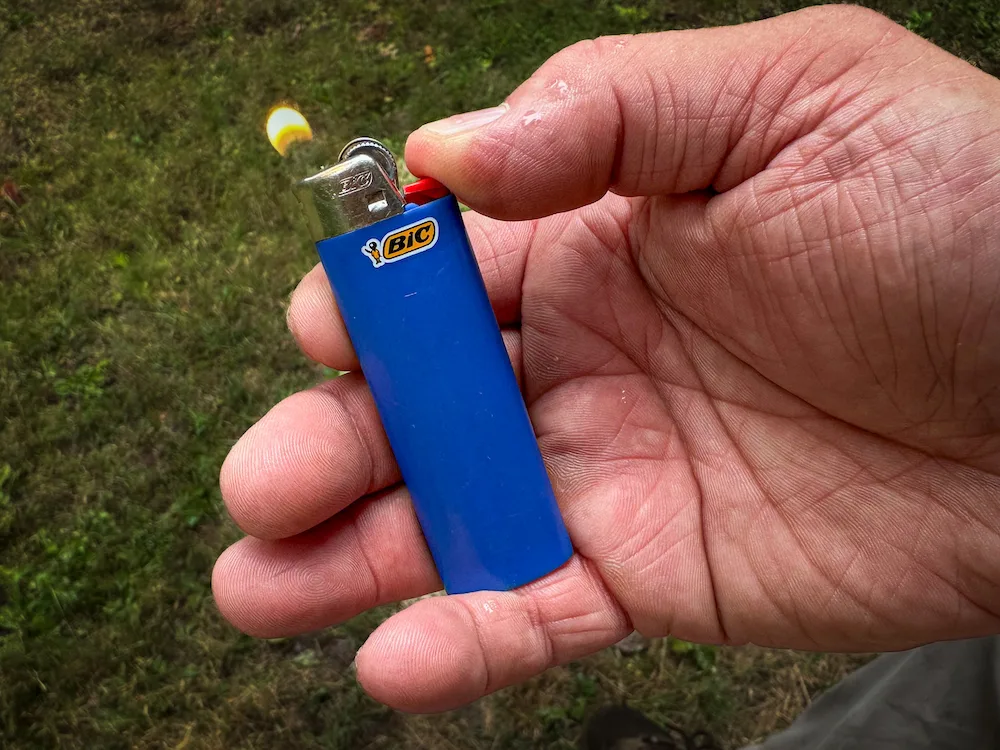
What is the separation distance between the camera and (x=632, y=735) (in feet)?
6.00

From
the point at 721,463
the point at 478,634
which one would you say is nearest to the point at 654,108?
the point at 721,463

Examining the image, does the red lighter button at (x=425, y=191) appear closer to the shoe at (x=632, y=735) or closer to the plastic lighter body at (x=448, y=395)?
the plastic lighter body at (x=448, y=395)

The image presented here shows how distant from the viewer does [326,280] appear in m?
1.27

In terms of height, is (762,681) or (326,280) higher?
(326,280)

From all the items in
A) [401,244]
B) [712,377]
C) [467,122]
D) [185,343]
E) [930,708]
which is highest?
[467,122]

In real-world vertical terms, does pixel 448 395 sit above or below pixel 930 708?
above

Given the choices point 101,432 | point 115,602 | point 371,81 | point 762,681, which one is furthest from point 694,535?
point 371,81

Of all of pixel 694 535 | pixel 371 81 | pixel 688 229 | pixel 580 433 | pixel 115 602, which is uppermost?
pixel 371 81

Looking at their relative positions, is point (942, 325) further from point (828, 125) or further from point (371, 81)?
point (371, 81)

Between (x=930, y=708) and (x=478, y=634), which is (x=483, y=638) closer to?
(x=478, y=634)

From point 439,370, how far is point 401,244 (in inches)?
7.4

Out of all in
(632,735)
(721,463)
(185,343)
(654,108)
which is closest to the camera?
(654,108)

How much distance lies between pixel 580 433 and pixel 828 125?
1.96 feet

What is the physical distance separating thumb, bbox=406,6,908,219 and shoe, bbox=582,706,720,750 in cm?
129
